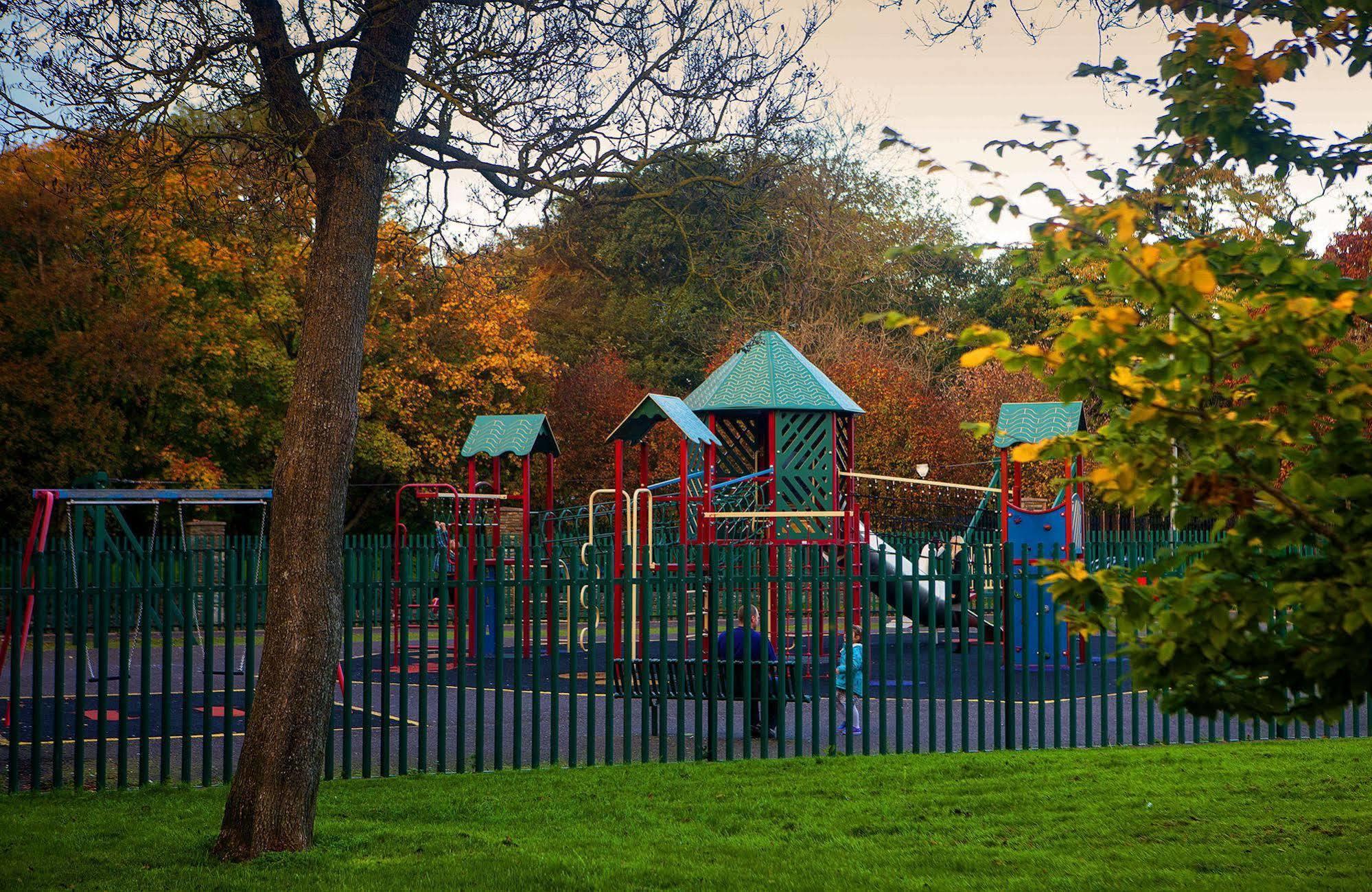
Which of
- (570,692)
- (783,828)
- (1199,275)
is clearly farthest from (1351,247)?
(1199,275)

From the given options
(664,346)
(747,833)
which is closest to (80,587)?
(747,833)

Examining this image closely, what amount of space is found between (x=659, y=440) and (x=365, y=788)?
24.8m

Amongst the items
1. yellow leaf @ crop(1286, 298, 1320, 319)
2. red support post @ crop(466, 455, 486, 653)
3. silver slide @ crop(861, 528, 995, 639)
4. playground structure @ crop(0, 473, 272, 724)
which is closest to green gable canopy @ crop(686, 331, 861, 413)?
silver slide @ crop(861, 528, 995, 639)

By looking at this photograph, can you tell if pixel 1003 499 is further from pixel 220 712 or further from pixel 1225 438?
pixel 1225 438

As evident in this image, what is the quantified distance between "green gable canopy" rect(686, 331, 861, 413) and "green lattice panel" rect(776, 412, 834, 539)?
0.86 ft

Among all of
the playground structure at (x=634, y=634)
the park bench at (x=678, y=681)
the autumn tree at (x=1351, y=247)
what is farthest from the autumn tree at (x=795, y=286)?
the park bench at (x=678, y=681)

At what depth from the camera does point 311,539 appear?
6.44 m

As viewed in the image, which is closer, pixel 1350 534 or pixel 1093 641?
pixel 1350 534

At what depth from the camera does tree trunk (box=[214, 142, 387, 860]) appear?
6.31 m

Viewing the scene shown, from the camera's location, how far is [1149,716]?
1025 centimetres

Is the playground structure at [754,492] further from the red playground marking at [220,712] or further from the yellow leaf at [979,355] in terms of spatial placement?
the yellow leaf at [979,355]

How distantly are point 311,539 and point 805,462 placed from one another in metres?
12.0

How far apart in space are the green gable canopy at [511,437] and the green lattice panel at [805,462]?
3413 millimetres

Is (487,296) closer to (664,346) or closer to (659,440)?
(659,440)
